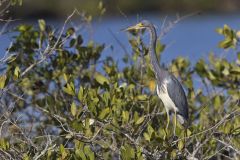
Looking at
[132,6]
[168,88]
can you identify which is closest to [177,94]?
[168,88]

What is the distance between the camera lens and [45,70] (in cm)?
369

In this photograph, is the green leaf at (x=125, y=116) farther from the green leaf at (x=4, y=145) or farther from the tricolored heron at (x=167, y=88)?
the green leaf at (x=4, y=145)

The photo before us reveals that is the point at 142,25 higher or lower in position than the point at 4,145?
higher

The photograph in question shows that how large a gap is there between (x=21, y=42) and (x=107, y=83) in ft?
2.25

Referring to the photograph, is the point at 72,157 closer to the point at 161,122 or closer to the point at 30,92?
the point at 161,122

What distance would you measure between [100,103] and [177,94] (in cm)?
49

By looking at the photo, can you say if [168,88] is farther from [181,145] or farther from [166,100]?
[181,145]

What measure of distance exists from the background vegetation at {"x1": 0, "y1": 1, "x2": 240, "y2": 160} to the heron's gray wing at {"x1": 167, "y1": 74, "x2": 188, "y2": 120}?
0.38 feet

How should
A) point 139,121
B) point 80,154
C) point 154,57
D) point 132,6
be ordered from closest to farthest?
point 80,154
point 139,121
point 154,57
point 132,6

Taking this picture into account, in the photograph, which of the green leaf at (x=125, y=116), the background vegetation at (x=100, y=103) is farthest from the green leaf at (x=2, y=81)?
the green leaf at (x=125, y=116)

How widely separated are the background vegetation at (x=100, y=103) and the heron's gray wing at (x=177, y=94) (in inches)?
4.5

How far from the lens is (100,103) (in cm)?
295

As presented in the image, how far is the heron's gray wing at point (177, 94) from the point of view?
323 cm

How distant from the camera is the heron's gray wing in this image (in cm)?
323
